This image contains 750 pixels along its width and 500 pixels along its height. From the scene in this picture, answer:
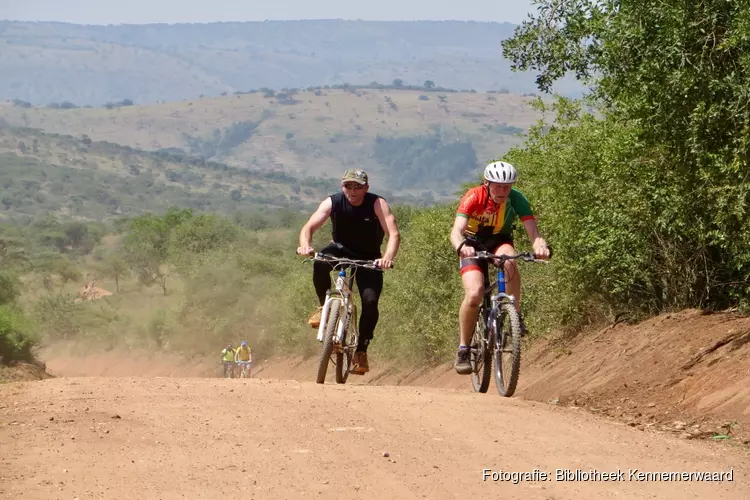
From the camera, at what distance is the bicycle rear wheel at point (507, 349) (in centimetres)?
1107

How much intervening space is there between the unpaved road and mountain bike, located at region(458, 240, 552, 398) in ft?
1.44

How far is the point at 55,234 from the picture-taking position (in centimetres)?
15750

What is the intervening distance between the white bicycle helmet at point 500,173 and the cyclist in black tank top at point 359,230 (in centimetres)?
161

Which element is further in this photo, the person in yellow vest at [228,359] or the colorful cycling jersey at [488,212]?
the person in yellow vest at [228,359]

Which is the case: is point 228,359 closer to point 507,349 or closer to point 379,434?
point 507,349

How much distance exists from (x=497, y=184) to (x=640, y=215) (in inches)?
184

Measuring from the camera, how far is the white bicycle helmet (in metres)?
11.0

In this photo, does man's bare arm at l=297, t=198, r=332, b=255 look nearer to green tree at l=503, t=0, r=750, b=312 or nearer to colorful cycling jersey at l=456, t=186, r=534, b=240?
colorful cycling jersey at l=456, t=186, r=534, b=240

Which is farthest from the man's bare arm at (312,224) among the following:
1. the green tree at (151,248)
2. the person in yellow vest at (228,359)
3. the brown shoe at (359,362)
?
the green tree at (151,248)

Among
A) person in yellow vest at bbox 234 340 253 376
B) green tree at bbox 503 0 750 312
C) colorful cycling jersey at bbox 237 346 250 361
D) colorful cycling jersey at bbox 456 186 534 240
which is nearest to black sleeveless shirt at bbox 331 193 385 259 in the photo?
colorful cycling jersey at bbox 456 186 534 240

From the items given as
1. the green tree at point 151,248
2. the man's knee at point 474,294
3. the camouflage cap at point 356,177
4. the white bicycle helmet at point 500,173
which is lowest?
the green tree at point 151,248

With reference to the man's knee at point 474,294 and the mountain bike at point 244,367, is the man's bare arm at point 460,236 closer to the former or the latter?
the man's knee at point 474,294

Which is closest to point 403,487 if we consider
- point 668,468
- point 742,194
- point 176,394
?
point 668,468

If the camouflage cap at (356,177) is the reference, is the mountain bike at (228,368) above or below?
below
